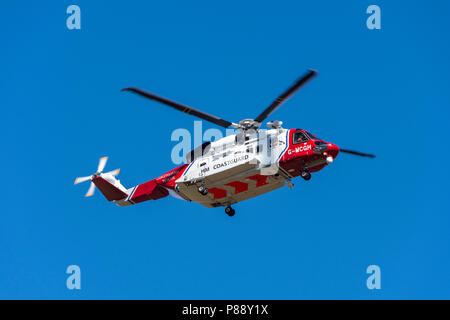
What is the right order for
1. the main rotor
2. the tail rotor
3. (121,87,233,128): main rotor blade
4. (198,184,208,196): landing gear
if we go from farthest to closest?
the tail rotor < (198,184,208,196): landing gear < (121,87,233,128): main rotor blade < the main rotor

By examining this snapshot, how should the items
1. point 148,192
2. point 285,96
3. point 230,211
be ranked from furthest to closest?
point 148,192
point 230,211
point 285,96

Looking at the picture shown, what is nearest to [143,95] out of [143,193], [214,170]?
[214,170]

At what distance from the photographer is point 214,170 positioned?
36.1 metres

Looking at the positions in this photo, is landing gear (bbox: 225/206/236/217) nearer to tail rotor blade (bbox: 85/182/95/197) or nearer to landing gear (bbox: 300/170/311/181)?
landing gear (bbox: 300/170/311/181)

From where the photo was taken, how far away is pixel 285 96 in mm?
32625

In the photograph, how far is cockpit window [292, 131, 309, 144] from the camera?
115 feet

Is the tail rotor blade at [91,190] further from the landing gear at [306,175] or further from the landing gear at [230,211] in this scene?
the landing gear at [306,175]

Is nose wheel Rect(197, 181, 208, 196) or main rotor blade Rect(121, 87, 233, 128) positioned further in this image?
nose wheel Rect(197, 181, 208, 196)

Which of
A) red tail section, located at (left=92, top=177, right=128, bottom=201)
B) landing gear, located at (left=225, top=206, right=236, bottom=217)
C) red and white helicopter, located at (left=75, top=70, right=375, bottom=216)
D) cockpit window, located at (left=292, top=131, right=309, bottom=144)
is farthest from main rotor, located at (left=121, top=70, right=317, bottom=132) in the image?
red tail section, located at (left=92, top=177, right=128, bottom=201)

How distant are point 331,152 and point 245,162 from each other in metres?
4.35

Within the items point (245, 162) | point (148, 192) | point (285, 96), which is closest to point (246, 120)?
point (245, 162)

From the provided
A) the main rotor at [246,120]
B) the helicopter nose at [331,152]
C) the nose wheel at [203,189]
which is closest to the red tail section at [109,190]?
the nose wheel at [203,189]

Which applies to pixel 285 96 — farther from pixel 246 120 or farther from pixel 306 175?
pixel 306 175

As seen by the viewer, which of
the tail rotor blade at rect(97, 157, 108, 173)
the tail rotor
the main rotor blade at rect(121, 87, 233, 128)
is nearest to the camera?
the main rotor blade at rect(121, 87, 233, 128)
